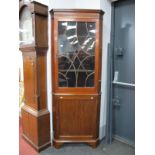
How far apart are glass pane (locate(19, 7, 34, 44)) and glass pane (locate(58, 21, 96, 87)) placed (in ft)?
1.40

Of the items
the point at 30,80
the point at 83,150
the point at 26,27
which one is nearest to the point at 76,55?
the point at 30,80

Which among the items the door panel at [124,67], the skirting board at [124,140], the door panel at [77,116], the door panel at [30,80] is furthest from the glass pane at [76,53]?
the skirting board at [124,140]

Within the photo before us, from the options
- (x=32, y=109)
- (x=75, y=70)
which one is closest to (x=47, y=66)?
(x=75, y=70)

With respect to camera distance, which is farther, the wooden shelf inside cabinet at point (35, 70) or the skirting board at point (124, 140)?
the skirting board at point (124, 140)

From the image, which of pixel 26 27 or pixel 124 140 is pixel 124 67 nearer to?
pixel 124 140

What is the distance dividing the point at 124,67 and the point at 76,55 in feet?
2.57


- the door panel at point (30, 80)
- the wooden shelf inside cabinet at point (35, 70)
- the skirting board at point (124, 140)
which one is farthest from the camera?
the skirting board at point (124, 140)

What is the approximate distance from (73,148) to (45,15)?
1937 mm

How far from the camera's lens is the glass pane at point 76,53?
7.82ft

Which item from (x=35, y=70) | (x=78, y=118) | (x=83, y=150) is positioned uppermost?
(x=35, y=70)

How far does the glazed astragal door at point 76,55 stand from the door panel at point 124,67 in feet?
1.64

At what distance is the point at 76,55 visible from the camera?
7.99 ft

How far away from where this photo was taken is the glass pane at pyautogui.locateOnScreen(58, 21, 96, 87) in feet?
7.82

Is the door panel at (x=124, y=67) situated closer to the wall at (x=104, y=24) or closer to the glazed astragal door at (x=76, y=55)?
the wall at (x=104, y=24)
